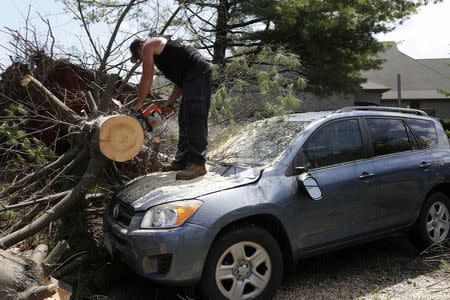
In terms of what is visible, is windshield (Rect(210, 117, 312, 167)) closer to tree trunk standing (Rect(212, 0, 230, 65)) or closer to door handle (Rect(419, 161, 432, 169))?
door handle (Rect(419, 161, 432, 169))

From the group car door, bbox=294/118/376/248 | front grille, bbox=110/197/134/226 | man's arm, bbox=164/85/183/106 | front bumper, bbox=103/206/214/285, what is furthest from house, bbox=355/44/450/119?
front bumper, bbox=103/206/214/285

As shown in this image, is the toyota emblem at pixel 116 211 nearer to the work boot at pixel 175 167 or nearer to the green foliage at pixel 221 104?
the work boot at pixel 175 167

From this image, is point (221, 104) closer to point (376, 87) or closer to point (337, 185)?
point (337, 185)

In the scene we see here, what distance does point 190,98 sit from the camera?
4777 mm

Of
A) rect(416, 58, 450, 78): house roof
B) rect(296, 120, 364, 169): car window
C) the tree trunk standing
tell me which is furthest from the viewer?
rect(416, 58, 450, 78): house roof

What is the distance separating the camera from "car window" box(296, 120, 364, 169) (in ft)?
14.5

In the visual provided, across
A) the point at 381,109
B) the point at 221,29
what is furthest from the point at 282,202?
the point at 221,29

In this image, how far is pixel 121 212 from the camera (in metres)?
4.18

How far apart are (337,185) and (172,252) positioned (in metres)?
1.70

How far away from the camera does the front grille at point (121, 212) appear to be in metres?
3.99

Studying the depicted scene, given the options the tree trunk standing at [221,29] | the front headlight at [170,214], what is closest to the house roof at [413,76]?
the tree trunk standing at [221,29]

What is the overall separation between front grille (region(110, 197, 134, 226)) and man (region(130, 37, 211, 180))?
0.67 meters

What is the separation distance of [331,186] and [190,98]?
1.60 meters

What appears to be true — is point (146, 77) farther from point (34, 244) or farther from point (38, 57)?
point (38, 57)
